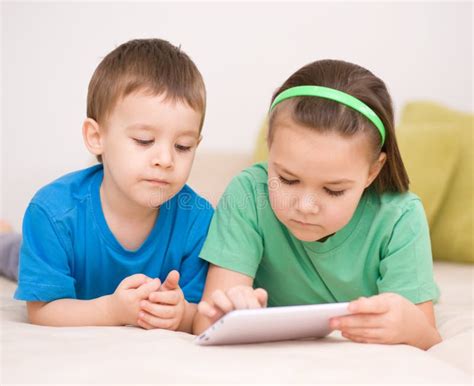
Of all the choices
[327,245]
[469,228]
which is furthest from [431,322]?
[469,228]

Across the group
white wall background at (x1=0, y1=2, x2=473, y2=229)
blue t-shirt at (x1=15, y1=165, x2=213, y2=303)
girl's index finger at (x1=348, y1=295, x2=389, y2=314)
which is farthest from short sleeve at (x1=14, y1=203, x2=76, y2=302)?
white wall background at (x1=0, y1=2, x2=473, y2=229)

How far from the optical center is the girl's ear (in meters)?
1.49

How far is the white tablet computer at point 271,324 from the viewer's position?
1072 mm

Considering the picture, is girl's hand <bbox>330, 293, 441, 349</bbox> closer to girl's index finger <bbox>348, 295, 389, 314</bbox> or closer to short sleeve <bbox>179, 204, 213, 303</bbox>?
girl's index finger <bbox>348, 295, 389, 314</bbox>

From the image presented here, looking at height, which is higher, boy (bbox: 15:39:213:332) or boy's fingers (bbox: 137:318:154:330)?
boy (bbox: 15:39:213:332)

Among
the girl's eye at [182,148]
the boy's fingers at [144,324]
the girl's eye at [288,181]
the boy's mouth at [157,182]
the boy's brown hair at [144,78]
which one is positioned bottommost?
the boy's fingers at [144,324]

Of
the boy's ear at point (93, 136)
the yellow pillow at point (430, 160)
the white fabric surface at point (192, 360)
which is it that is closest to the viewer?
the white fabric surface at point (192, 360)

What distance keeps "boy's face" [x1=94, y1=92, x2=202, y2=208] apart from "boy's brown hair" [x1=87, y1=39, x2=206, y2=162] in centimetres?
2

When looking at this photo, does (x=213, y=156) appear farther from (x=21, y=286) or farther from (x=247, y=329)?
(x=247, y=329)

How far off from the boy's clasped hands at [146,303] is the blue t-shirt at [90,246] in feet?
0.58

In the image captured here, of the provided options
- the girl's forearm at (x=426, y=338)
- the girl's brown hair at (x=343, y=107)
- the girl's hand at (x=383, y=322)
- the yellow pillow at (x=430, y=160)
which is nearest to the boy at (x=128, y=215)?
the girl's brown hair at (x=343, y=107)

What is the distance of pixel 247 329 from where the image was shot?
1.12m

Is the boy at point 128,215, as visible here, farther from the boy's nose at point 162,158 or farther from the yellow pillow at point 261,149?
the yellow pillow at point 261,149

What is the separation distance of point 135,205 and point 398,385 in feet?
2.67
